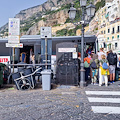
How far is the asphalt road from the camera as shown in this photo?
4.11 m

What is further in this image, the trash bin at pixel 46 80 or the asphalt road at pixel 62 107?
the trash bin at pixel 46 80

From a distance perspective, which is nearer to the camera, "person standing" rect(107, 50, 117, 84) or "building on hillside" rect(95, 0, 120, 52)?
"person standing" rect(107, 50, 117, 84)

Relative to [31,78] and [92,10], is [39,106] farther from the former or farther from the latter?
[92,10]

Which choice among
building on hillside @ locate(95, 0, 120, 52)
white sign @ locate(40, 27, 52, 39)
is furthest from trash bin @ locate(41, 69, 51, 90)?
building on hillside @ locate(95, 0, 120, 52)

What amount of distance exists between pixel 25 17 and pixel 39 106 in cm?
20506

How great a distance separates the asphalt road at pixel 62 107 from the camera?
4.11 meters

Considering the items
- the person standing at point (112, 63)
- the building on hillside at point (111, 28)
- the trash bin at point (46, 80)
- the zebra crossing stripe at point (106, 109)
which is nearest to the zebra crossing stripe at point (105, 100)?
the zebra crossing stripe at point (106, 109)

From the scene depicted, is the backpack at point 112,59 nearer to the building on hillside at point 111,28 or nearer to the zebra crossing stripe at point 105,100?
the zebra crossing stripe at point 105,100

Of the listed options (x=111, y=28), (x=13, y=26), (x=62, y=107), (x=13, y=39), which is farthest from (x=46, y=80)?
(x=111, y=28)

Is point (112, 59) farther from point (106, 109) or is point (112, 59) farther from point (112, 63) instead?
point (106, 109)

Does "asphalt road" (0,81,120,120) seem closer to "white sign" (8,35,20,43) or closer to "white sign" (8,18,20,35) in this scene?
"white sign" (8,35,20,43)

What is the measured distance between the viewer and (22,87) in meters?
7.25

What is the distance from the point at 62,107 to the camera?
15.7 feet

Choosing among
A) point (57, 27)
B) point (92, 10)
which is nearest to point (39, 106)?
point (92, 10)
